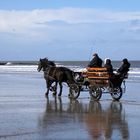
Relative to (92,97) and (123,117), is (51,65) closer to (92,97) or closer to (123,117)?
(92,97)

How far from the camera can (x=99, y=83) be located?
22125 mm

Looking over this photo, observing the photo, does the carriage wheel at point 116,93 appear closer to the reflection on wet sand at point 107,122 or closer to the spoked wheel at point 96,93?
the spoked wheel at point 96,93

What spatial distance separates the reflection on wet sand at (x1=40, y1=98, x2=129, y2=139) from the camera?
1193cm

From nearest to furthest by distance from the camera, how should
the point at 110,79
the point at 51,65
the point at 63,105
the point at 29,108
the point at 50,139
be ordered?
the point at 50,139
the point at 29,108
the point at 63,105
the point at 110,79
the point at 51,65

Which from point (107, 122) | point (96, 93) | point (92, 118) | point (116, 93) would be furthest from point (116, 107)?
point (107, 122)

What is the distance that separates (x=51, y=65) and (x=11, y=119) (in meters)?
10.8

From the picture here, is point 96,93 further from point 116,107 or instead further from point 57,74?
point 116,107

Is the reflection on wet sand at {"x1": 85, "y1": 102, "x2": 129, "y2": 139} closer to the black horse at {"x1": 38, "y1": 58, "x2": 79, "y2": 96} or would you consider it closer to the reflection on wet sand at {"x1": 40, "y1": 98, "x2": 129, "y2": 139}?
the reflection on wet sand at {"x1": 40, "y1": 98, "x2": 129, "y2": 139}

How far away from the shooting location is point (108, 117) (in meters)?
15.0

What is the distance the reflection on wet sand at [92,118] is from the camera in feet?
39.1

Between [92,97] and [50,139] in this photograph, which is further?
[92,97]

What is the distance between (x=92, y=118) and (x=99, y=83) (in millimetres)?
7408

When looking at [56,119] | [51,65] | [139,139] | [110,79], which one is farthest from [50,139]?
[51,65]

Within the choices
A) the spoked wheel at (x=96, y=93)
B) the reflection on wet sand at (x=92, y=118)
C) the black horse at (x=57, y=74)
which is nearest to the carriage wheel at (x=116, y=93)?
the spoked wheel at (x=96, y=93)
